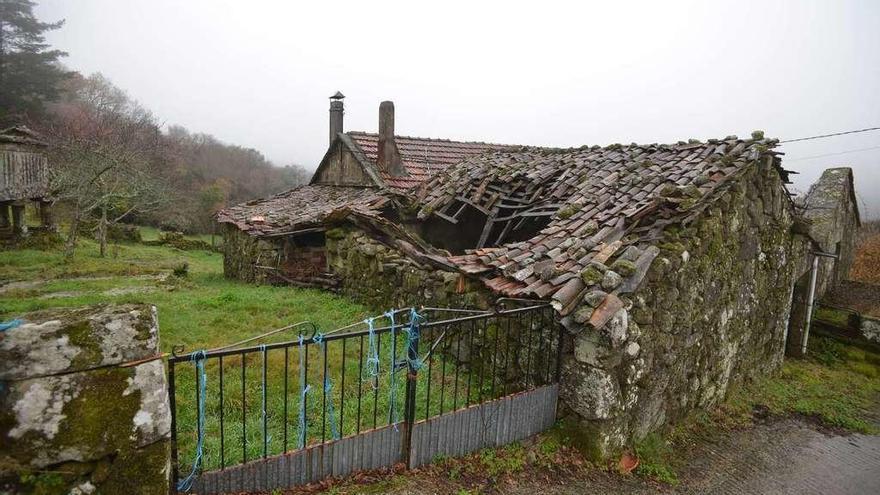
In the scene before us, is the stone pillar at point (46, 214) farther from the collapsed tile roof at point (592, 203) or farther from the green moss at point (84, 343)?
the green moss at point (84, 343)

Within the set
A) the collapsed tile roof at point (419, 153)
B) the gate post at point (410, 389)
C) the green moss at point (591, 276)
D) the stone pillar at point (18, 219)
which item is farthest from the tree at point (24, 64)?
the green moss at point (591, 276)

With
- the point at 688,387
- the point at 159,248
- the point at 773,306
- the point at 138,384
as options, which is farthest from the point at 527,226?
the point at 159,248

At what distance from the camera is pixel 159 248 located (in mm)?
25484

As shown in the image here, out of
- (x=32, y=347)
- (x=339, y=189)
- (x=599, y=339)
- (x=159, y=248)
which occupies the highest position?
(x=339, y=189)

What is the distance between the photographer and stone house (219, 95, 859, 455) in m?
4.96

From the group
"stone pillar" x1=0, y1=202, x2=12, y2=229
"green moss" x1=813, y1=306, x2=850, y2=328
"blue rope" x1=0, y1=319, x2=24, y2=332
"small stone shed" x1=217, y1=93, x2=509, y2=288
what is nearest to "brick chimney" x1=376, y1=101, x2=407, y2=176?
"small stone shed" x1=217, y1=93, x2=509, y2=288

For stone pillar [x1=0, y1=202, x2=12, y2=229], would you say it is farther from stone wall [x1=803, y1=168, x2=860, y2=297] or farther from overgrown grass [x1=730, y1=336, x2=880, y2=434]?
stone wall [x1=803, y1=168, x2=860, y2=297]

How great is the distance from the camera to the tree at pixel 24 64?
60.6 ft

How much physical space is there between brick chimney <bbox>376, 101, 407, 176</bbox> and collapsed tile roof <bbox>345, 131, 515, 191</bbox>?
0.74 ft

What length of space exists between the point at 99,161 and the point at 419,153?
45.6 feet

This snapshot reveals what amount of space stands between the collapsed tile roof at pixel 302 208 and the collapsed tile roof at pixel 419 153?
41.7 inches

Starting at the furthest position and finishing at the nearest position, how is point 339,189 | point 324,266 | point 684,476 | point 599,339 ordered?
point 339,189, point 324,266, point 684,476, point 599,339

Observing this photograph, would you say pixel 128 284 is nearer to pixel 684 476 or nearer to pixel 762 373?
pixel 684 476

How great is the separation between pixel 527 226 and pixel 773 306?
4.62m
